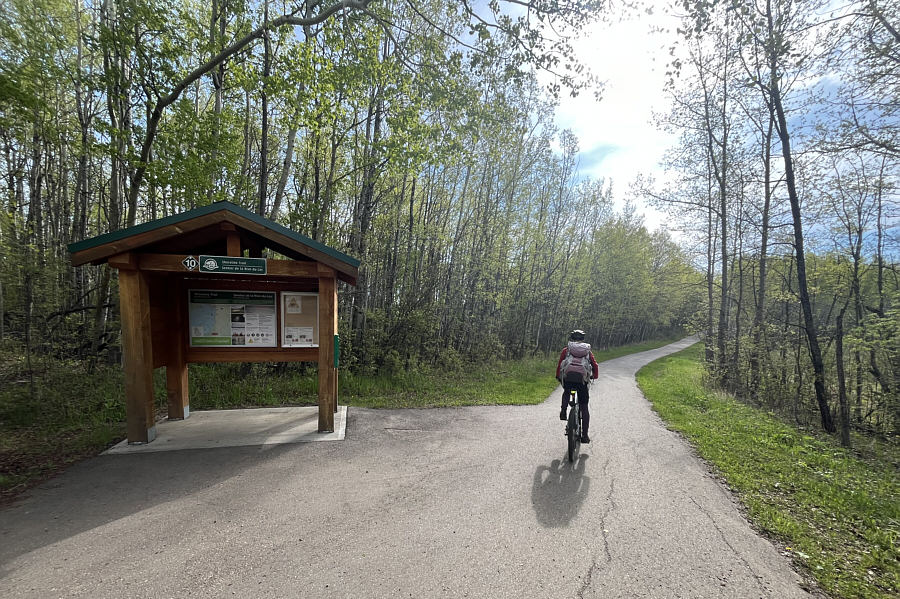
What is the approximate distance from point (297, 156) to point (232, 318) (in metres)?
8.74

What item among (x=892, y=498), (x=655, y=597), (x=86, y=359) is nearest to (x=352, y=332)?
(x=86, y=359)

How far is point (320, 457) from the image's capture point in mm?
4773

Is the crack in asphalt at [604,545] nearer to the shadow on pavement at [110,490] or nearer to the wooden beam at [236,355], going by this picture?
the shadow on pavement at [110,490]

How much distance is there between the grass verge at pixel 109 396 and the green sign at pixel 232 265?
309cm

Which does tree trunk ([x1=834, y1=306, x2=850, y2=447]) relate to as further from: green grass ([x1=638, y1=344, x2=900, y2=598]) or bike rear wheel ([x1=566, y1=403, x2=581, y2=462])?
bike rear wheel ([x1=566, y1=403, x2=581, y2=462])

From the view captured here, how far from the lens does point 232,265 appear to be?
4.98 m

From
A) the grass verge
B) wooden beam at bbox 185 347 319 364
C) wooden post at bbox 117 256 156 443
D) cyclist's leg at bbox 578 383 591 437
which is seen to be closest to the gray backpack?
cyclist's leg at bbox 578 383 591 437

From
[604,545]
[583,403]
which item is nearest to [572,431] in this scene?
[583,403]

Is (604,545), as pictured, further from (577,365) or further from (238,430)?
(238,430)

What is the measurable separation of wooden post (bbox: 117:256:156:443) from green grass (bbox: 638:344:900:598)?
25.4 ft

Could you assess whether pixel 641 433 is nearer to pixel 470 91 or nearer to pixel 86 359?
pixel 470 91

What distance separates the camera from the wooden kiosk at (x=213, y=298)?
4797 mm

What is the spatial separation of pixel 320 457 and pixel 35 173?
16604 millimetres

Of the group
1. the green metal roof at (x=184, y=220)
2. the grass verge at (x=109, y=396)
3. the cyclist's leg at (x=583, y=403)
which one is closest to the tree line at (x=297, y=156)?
the grass verge at (x=109, y=396)
